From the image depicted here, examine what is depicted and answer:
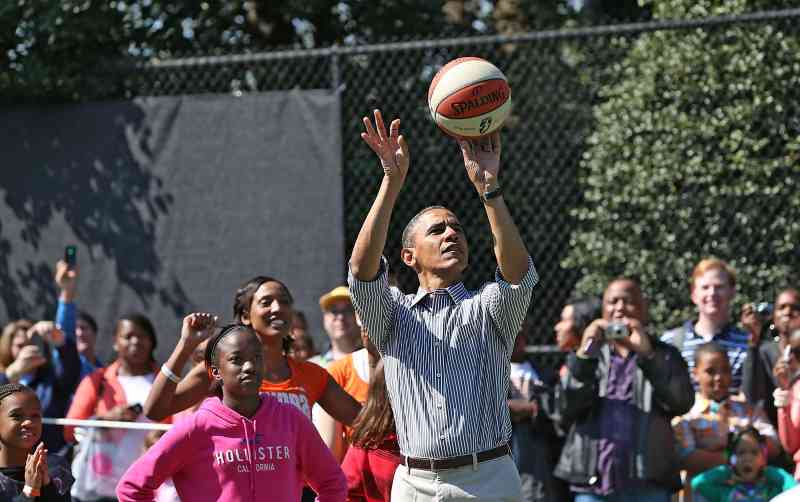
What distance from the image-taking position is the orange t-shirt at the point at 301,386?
570cm

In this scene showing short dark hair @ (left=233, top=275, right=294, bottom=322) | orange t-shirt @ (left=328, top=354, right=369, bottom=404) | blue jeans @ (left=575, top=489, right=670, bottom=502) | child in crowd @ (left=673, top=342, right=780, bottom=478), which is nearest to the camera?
short dark hair @ (left=233, top=275, right=294, bottom=322)

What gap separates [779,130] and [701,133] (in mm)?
530

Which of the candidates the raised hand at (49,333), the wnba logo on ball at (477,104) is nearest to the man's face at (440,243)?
the wnba logo on ball at (477,104)

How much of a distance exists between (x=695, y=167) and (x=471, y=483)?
193 inches

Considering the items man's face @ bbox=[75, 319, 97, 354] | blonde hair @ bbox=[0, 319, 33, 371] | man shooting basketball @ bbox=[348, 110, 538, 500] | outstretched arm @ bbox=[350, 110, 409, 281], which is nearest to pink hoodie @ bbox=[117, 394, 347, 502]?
man shooting basketball @ bbox=[348, 110, 538, 500]

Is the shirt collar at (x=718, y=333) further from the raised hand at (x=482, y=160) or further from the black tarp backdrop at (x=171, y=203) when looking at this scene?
the raised hand at (x=482, y=160)

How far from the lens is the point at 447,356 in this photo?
Result: 472cm

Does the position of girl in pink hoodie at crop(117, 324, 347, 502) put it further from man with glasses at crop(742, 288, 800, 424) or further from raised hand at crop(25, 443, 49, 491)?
man with glasses at crop(742, 288, 800, 424)

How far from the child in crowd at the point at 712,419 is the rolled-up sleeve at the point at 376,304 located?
280cm

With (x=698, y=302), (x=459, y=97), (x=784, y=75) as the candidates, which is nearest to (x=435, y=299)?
(x=459, y=97)

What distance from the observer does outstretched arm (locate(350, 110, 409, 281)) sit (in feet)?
15.0

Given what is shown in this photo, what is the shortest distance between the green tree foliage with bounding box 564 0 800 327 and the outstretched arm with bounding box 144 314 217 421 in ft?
13.9

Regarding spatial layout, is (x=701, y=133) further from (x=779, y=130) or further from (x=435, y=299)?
(x=435, y=299)

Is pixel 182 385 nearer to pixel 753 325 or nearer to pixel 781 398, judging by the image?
pixel 781 398
